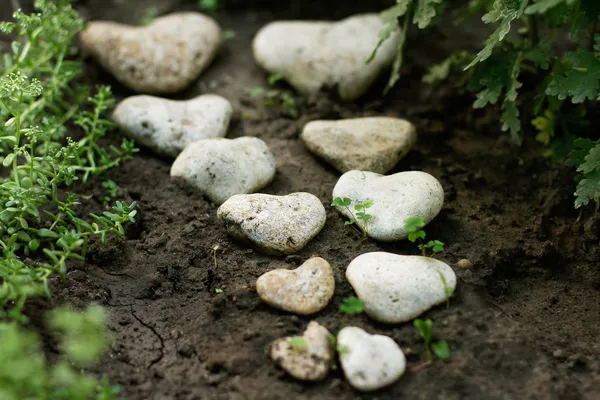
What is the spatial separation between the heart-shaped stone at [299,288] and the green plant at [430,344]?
0.43m

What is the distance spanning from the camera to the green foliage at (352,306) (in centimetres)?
259

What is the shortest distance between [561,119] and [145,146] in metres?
2.52

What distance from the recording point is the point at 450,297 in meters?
2.76

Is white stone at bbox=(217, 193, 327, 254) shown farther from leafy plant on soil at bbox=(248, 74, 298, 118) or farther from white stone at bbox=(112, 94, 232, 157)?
leafy plant on soil at bbox=(248, 74, 298, 118)

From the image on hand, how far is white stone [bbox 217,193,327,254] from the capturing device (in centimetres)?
301

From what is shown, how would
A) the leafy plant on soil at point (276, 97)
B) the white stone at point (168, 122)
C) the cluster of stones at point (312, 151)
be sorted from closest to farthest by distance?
the cluster of stones at point (312, 151) < the white stone at point (168, 122) < the leafy plant on soil at point (276, 97)

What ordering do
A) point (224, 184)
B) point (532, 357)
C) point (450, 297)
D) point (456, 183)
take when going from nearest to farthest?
point (532, 357)
point (450, 297)
point (224, 184)
point (456, 183)

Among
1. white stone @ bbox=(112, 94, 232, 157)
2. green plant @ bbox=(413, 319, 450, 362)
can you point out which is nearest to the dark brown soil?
green plant @ bbox=(413, 319, 450, 362)

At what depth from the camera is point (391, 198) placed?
10.3 ft

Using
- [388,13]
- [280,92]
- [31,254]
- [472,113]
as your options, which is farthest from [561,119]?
[31,254]

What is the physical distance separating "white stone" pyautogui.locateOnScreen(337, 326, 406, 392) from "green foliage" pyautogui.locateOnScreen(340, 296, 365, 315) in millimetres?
107

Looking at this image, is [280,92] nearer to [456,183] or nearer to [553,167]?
[456,183]

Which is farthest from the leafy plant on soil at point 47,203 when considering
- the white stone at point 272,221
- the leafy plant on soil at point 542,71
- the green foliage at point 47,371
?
the leafy plant on soil at point 542,71

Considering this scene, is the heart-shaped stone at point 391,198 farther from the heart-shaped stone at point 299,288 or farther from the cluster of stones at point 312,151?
the heart-shaped stone at point 299,288
